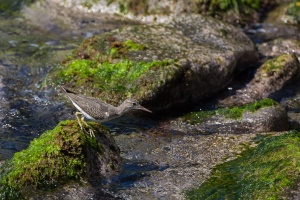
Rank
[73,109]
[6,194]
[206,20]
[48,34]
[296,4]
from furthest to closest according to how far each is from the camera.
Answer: [296,4] < [48,34] < [206,20] < [73,109] < [6,194]

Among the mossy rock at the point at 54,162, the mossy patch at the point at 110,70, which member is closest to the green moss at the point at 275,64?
the mossy patch at the point at 110,70

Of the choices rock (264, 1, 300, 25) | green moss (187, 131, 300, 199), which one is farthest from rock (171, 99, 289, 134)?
rock (264, 1, 300, 25)

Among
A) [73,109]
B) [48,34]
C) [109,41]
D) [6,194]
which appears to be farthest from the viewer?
[48,34]

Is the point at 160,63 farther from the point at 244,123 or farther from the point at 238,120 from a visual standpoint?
the point at 244,123

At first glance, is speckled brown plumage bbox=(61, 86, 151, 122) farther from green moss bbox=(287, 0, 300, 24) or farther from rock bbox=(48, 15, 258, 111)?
green moss bbox=(287, 0, 300, 24)

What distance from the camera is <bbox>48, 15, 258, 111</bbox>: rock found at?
1021 centimetres

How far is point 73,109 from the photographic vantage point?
1012cm

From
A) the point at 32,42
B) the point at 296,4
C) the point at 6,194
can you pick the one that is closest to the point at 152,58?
the point at 32,42

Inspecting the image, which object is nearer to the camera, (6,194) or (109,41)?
(6,194)

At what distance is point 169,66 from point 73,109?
175 centimetres

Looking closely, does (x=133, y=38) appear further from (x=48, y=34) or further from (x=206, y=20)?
(x=48, y=34)

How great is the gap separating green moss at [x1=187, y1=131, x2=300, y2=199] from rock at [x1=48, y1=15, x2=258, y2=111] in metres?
2.69

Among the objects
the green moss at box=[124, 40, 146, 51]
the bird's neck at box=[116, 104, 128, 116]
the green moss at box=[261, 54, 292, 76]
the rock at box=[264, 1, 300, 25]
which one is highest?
the rock at box=[264, 1, 300, 25]

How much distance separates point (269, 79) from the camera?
11.6m
